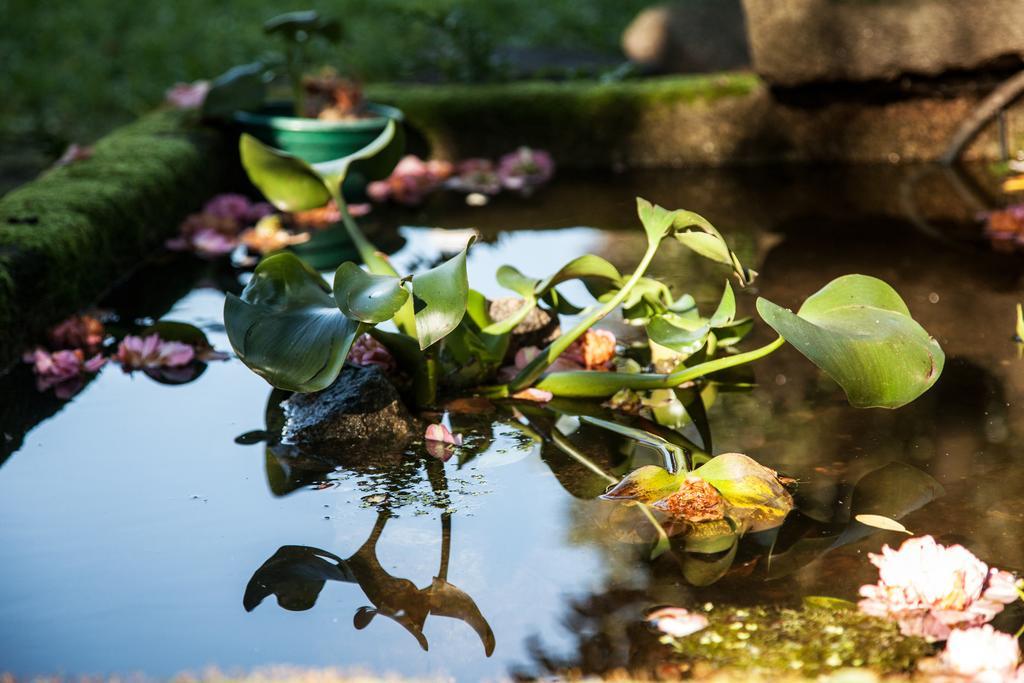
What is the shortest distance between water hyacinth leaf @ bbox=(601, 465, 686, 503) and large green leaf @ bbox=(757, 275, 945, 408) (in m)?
0.30

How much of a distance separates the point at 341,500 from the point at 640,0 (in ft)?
21.9

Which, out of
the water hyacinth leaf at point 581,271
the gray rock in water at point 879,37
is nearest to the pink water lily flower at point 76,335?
the water hyacinth leaf at point 581,271

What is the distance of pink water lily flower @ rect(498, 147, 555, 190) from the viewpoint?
4.60 metres

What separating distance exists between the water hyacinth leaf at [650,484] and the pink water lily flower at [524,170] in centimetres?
266

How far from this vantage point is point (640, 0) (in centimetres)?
809

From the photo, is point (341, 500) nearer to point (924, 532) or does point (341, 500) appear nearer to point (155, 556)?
point (155, 556)

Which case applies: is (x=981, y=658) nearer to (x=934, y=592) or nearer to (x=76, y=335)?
(x=934, y=592)

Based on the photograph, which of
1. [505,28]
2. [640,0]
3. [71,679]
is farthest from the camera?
[640,0]

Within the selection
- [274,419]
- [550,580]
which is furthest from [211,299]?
[550,580]

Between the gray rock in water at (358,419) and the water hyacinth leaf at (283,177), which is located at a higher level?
the water hyacinth leaf at (283,177)

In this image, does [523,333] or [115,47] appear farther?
[115,47]

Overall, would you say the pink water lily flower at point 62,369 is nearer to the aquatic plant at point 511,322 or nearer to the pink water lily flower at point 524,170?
the aquatic plant at point 511,322

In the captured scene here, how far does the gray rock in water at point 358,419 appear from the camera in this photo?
229 cm

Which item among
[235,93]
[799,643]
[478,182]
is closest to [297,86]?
[235,93]
